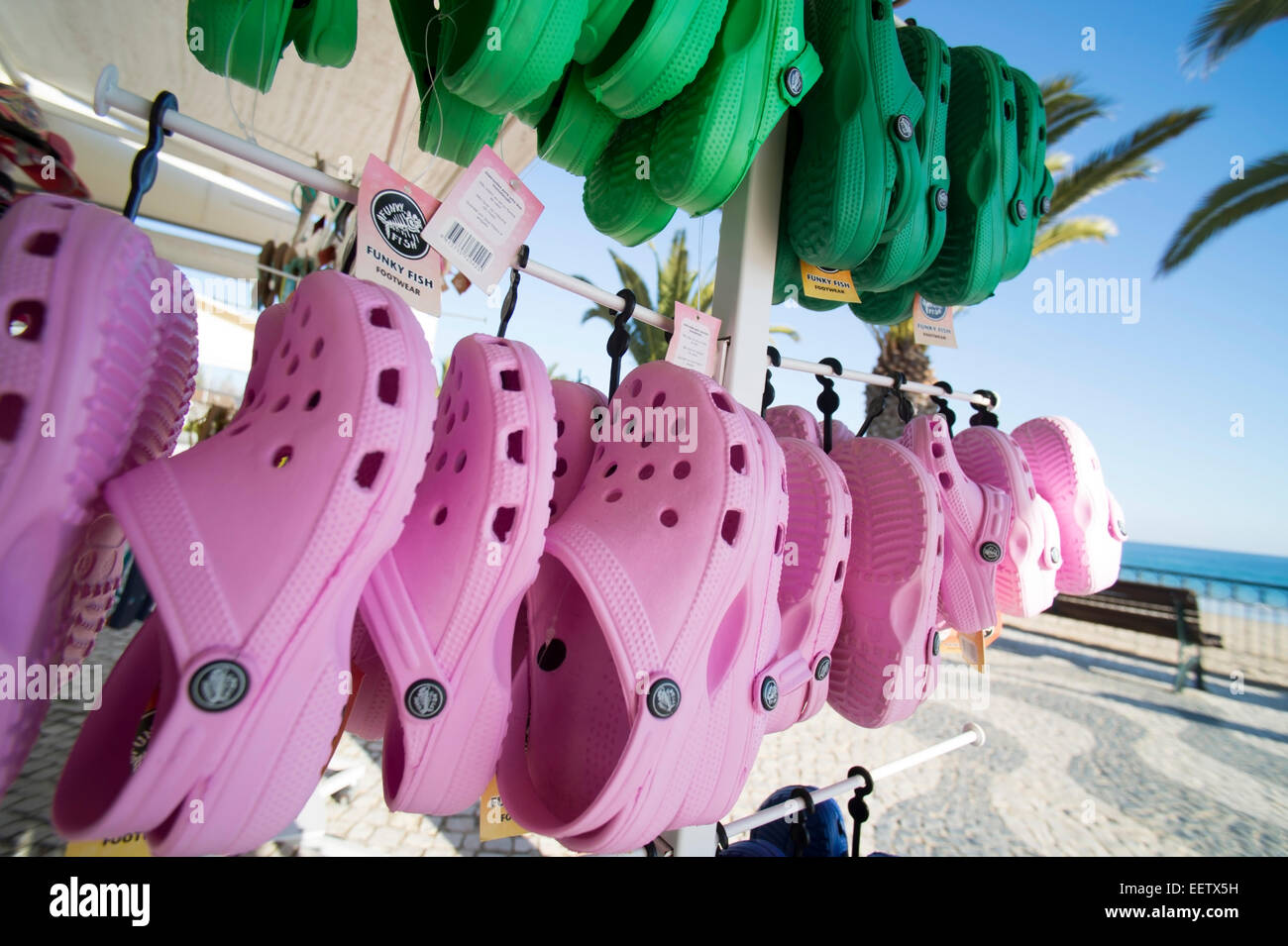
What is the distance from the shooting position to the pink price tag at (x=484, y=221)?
2.04ft

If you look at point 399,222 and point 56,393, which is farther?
point 399,222

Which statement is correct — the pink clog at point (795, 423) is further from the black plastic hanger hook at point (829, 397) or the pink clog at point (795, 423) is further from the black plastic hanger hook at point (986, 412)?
the black plastic hanger hook at point (986, 412)

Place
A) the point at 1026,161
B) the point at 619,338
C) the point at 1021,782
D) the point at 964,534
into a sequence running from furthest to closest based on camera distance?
1. the point at 1021,782
2. the point at 1026,161
3. the point at 964,534
4. the point at 619,338

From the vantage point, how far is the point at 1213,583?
5297mm

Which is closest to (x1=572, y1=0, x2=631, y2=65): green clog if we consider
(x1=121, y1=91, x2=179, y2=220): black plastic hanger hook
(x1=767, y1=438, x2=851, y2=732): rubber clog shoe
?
(x1=121, y1=91, x2=179, y2=220): black plastic hanger hook

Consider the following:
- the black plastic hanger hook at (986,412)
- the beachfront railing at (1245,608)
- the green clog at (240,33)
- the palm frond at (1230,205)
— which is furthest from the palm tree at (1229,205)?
the green clog at (240,33)

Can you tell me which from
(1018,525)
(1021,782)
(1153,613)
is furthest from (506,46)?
(1153,613)

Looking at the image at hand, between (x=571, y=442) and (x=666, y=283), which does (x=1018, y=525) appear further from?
(x=666, y=283)

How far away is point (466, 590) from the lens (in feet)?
1.53

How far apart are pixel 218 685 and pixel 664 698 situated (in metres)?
0.31

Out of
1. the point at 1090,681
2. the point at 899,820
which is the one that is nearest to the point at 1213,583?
the point at 1090,681

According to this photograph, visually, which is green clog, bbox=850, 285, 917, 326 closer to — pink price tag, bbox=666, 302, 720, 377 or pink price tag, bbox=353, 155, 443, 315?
pink price tag, bbox=666, 302, 720, 377

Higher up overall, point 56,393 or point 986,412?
point 986,412
